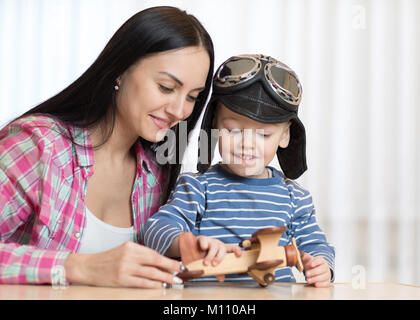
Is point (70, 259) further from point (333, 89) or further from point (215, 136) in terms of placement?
point (333, 89)

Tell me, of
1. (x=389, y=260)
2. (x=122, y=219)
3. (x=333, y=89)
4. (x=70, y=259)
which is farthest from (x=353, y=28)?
(x=70, y=259)

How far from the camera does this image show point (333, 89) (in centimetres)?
353

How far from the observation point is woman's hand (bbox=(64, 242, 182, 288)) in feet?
3.11

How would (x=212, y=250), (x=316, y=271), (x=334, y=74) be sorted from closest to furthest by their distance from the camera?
(x=212, y=250), (x=316, y=271), (x=334, y=74)

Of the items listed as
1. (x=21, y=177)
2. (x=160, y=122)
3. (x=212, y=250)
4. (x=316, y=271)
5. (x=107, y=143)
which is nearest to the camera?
(x=212, y=250)

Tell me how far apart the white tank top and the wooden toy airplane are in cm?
43

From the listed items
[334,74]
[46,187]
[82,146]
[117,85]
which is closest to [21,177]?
[46,187]

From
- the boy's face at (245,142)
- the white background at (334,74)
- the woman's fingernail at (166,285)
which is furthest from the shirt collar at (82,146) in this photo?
the white background at (334,74)

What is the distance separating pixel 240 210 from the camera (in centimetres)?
122

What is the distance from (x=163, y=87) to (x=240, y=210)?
1.14 ft

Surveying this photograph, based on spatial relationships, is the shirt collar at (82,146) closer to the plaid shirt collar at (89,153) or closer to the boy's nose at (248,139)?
the plaid shirt collar at (89,153)

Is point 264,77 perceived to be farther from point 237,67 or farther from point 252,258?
point 252,258

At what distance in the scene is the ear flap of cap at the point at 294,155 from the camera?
1.36m

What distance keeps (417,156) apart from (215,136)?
8.82ft
